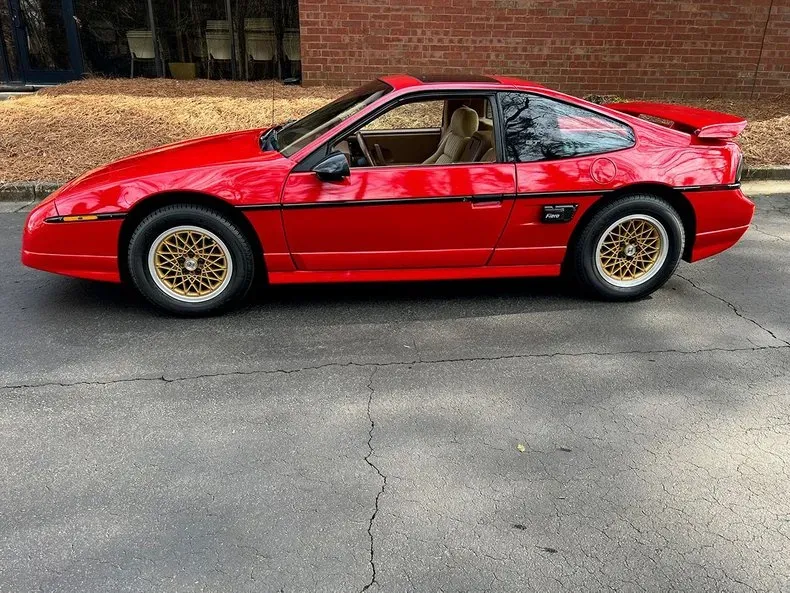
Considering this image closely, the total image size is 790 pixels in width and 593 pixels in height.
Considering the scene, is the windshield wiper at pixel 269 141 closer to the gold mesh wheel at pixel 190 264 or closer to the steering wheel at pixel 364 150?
the steering wheel at pixel 364 150

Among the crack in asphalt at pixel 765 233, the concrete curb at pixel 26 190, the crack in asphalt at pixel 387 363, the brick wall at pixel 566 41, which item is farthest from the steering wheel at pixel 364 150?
the brick wall at pixel 566 41

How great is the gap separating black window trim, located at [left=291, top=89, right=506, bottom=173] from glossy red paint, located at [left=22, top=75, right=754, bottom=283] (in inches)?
0.9

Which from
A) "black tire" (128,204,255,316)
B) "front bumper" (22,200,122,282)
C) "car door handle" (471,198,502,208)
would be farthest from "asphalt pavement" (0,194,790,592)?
"car door handle" (471,198,502,208)

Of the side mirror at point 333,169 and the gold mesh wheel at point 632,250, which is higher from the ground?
the side mirror at point 333,169

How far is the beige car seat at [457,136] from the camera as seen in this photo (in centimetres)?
439

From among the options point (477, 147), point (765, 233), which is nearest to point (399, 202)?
point (477, 147)

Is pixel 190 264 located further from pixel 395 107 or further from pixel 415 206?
Result: pixel 395 107

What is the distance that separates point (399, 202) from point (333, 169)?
1.51 feet

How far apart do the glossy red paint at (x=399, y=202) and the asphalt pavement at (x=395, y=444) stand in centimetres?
37

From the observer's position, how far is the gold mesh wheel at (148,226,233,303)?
3.89 m

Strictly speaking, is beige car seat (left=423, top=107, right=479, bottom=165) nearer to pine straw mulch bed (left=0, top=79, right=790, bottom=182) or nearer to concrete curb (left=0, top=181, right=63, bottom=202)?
pine straw mulch bed (left=0, top=79, right=790, bottom=182)

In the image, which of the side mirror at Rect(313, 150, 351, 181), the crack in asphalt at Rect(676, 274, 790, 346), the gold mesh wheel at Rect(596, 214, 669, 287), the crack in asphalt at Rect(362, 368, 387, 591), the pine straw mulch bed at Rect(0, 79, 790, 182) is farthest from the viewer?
the pine straw mulch bed at Rect(0, 79, 790, 182)

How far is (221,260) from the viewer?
396cm

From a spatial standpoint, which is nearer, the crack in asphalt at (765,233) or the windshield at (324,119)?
the windshield at (324,119)
